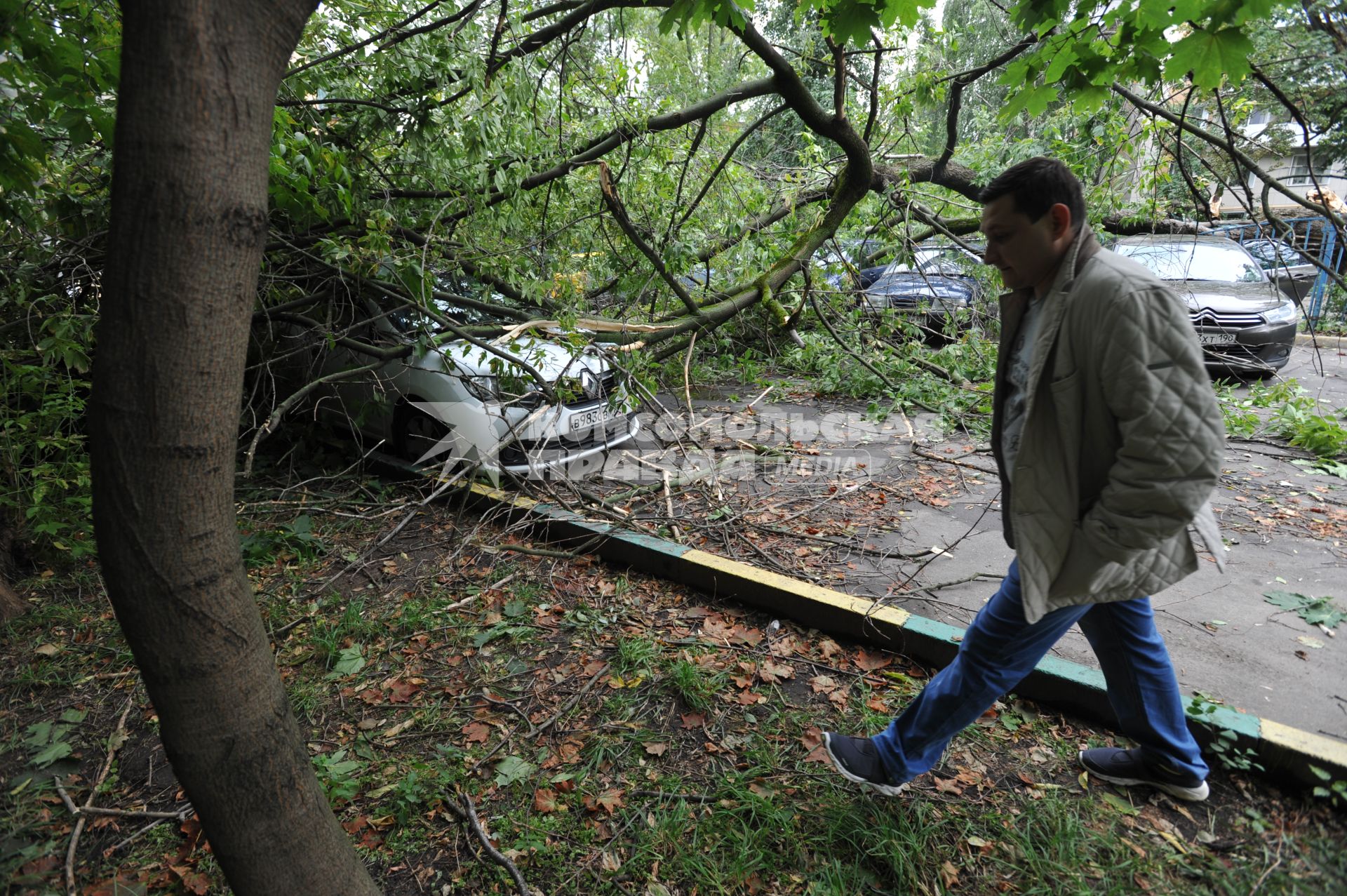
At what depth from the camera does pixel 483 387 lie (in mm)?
5145

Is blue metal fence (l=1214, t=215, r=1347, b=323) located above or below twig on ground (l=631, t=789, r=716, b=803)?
above

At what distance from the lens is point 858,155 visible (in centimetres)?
607

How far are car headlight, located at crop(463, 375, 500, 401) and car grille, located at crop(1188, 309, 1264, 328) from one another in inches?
332

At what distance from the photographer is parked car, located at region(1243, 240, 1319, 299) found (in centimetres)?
392

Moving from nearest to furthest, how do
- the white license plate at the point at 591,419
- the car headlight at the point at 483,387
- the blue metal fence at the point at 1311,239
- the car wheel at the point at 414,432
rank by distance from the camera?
the blue metal fence at the point at 1311,239
the car headlight at the point at 483,387
the white license plate at the point at 591,419
the car wheel at the point at 414,432

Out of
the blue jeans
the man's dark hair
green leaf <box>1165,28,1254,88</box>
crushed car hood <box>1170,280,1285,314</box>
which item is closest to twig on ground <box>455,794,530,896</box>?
the blue jeans

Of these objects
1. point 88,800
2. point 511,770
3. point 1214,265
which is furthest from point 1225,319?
point 88,800

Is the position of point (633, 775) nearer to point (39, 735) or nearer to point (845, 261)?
point (39, 735)

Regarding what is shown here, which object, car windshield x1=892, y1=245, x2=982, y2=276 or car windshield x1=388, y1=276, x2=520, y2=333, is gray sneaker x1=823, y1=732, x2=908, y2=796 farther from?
car windshield x1=892, y1=245, x2=982, y2=276

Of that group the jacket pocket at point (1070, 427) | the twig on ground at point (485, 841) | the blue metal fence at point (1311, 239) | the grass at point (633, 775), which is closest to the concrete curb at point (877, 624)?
the grass at point (633, 775)

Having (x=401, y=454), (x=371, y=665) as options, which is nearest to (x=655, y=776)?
(x=371, y=665)

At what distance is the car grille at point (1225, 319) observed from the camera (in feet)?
26.9

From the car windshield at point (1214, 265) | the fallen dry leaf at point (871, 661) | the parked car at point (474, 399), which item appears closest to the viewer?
the fallen dry leaf at point (871, 661)

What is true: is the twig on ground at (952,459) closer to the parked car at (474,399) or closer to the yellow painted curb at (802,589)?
the yellow painted curb at (802,589)
